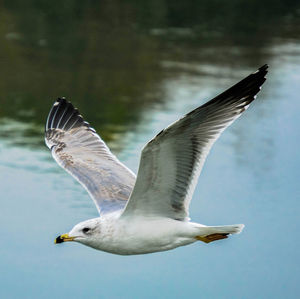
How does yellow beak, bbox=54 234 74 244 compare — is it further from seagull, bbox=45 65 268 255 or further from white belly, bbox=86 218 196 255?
white belly, bbox=86 218 196 255

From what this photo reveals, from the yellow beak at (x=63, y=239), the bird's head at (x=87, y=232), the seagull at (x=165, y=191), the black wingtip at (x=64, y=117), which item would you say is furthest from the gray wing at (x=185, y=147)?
the black wingtip at (x=64, y=117)

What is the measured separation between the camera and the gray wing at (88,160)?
11.9ft

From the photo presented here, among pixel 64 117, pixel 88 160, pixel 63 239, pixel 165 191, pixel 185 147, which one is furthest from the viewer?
pixel 64 117

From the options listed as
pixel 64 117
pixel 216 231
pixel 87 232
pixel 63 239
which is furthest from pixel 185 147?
pixel 64 117

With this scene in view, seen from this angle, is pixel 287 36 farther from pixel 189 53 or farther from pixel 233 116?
pixel 233 116

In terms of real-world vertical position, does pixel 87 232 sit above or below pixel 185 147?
below

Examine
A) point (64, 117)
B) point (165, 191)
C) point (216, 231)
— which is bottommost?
point (216, 231)

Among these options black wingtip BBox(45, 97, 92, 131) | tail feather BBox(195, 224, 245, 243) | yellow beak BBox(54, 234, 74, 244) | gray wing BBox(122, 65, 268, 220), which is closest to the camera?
gray wing BBox(122, 65, 268, 220)

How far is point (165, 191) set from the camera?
10.3 feet

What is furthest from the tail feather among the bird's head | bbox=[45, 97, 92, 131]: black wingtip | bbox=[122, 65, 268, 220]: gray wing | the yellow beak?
bbox=[45, 97, 92, 131]: black wingtip

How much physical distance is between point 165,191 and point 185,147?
9.2 inches

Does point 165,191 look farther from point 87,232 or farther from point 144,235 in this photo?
point 87,232

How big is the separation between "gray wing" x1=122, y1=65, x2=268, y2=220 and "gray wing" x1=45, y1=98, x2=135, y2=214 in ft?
1.18

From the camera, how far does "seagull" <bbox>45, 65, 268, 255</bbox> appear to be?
295 centimetres
